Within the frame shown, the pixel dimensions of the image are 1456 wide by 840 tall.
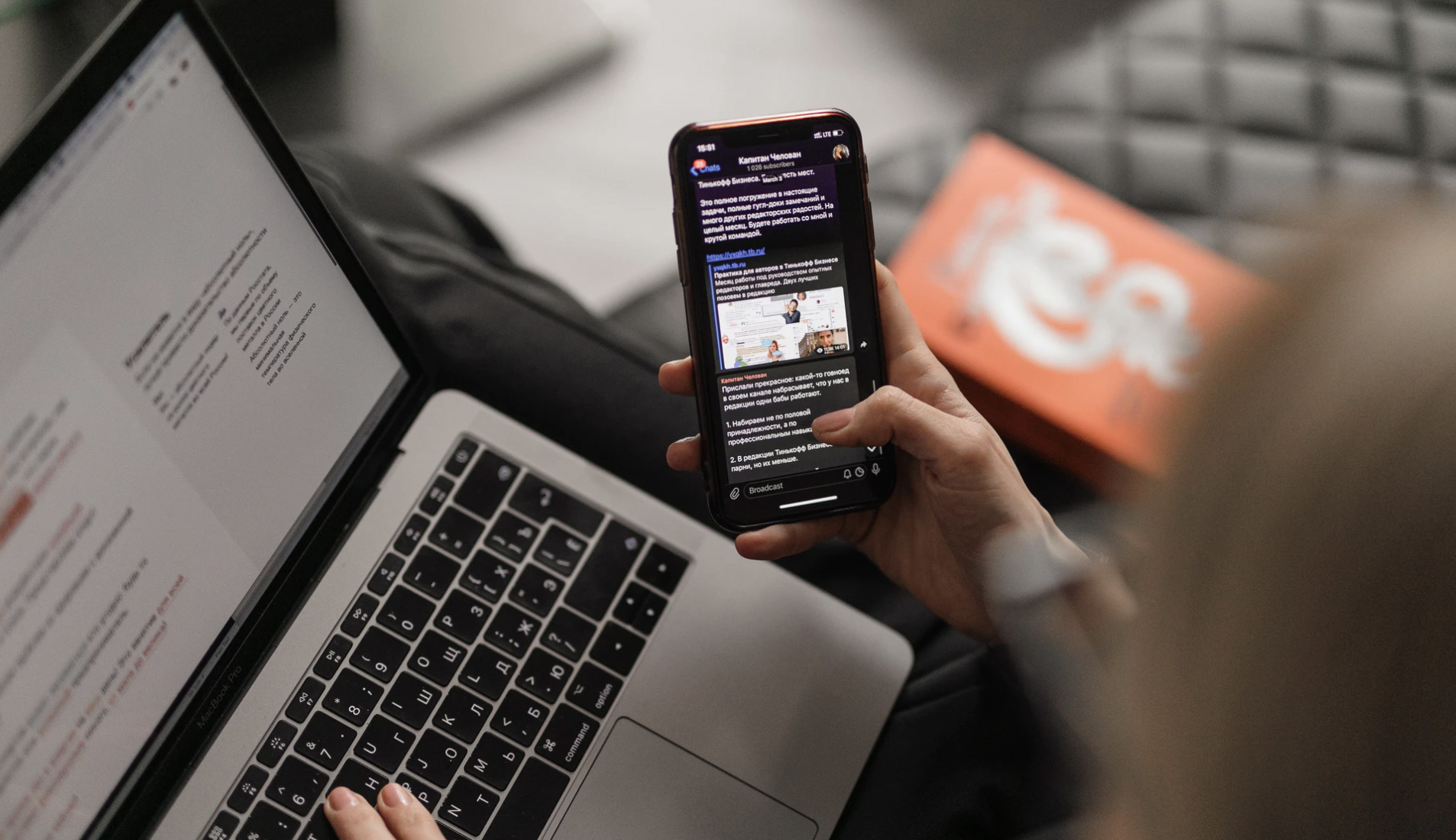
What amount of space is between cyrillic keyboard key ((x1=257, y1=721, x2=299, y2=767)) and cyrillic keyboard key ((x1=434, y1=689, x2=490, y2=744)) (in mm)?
85

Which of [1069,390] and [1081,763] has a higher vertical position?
[1069,390]

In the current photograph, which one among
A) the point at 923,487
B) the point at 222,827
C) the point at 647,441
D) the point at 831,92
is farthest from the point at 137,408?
the point at 831,92

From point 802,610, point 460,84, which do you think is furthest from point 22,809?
point 460,84

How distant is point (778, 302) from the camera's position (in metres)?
0.63

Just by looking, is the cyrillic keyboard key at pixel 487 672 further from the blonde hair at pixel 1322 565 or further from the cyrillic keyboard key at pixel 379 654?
the blonde hair at pixel 1322 565

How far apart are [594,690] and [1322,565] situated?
43 centimetres

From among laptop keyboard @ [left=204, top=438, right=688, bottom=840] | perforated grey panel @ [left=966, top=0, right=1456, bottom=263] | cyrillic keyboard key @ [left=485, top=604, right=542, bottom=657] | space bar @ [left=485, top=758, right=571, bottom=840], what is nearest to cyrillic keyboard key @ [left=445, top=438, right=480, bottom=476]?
laptop keyboard @ [left=204, top=438, right=688, bottom=840]

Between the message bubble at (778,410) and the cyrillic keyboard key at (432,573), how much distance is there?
0.67ft

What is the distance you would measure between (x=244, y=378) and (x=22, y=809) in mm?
232

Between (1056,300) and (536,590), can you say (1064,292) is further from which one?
(536,590)

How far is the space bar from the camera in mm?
562

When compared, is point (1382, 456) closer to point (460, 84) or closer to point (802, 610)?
point (802, 610)

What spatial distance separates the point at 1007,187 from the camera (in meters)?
0.92

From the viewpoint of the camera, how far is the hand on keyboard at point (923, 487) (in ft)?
1.96
